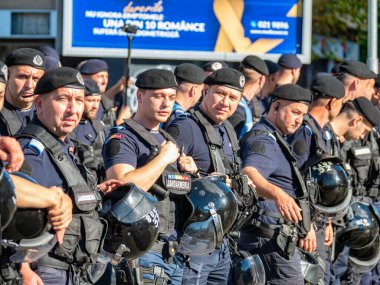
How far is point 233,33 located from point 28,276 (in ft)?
27.4

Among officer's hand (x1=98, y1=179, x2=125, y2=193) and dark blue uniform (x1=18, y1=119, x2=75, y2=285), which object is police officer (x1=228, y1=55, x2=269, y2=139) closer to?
officer's hand (x1=98, y1=179, x2=125, y2=193)

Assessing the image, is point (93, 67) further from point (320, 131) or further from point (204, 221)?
point (204, 221)

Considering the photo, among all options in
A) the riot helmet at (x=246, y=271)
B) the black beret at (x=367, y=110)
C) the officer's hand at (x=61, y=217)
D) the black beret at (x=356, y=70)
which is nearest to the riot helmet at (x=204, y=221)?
the riot helmet at (x=246, y=271)

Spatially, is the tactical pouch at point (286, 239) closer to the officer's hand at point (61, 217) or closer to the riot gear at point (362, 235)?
the riot gear at point (362, 235)

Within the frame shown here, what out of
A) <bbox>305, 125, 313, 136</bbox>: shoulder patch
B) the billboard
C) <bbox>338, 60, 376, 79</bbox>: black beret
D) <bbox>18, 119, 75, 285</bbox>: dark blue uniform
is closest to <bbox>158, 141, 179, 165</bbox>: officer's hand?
<bbox>18, 119, 75, 285</bbox>: dark blue uniform

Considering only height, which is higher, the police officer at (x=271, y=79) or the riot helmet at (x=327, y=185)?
the police officer at (x=271, y=79)

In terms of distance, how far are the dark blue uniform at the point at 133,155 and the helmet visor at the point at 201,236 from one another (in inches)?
3.8

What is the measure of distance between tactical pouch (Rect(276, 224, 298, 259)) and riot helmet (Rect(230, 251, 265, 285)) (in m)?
0.24

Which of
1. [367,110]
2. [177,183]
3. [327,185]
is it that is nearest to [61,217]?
[177,183]

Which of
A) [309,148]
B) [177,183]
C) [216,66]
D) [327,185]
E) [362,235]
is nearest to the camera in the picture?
[177,183]

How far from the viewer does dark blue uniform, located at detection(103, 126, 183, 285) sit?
6.71m

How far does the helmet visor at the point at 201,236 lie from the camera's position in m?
6.98

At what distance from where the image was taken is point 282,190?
7.79 m

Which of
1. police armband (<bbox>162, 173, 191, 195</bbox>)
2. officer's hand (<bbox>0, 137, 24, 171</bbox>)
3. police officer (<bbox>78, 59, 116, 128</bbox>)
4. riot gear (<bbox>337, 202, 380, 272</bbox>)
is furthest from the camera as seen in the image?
police officer (<bbox>78, 59, 116, 128</bbox>)
